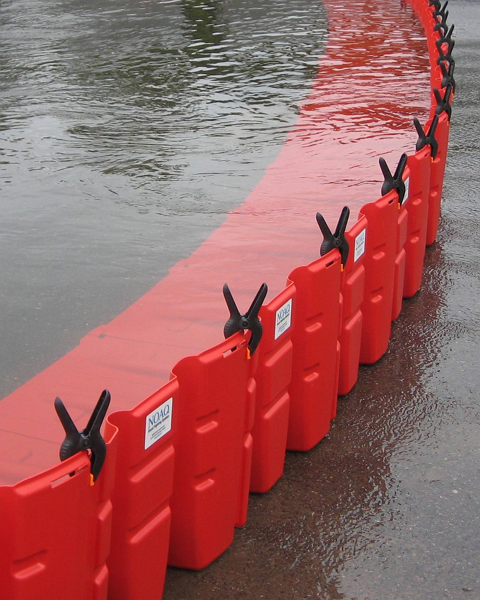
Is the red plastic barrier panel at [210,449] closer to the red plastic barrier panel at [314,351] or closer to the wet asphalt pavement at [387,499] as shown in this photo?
the wet asphalt pavement at [387,499]

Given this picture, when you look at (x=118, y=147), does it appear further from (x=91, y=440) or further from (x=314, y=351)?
(x=91, y=440)

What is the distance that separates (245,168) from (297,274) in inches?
194

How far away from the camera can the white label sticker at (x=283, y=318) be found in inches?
141

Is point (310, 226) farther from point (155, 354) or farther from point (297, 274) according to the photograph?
point (297, 274)

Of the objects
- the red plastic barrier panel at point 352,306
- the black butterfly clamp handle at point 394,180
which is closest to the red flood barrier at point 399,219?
the black butterfly clamp handle at point 394,180

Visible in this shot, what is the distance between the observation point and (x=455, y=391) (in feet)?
15.6

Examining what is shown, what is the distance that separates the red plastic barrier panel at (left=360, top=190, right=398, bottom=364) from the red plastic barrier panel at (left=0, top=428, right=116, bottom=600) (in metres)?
2.53

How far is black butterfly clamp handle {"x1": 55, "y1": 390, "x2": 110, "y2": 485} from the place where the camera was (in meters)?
2.41

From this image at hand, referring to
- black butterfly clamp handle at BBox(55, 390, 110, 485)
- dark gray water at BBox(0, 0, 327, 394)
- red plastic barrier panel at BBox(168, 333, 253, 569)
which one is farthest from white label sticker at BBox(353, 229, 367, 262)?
black butterfly clamp handle at BBox(55, 390, 110, 485)

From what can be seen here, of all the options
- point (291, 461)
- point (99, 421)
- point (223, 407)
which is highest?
point (99, 421)

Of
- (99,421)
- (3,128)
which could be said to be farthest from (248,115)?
(99,421)

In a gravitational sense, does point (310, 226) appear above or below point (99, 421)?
below

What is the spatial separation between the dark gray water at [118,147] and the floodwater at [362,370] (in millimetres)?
24

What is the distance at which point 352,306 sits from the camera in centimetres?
446
